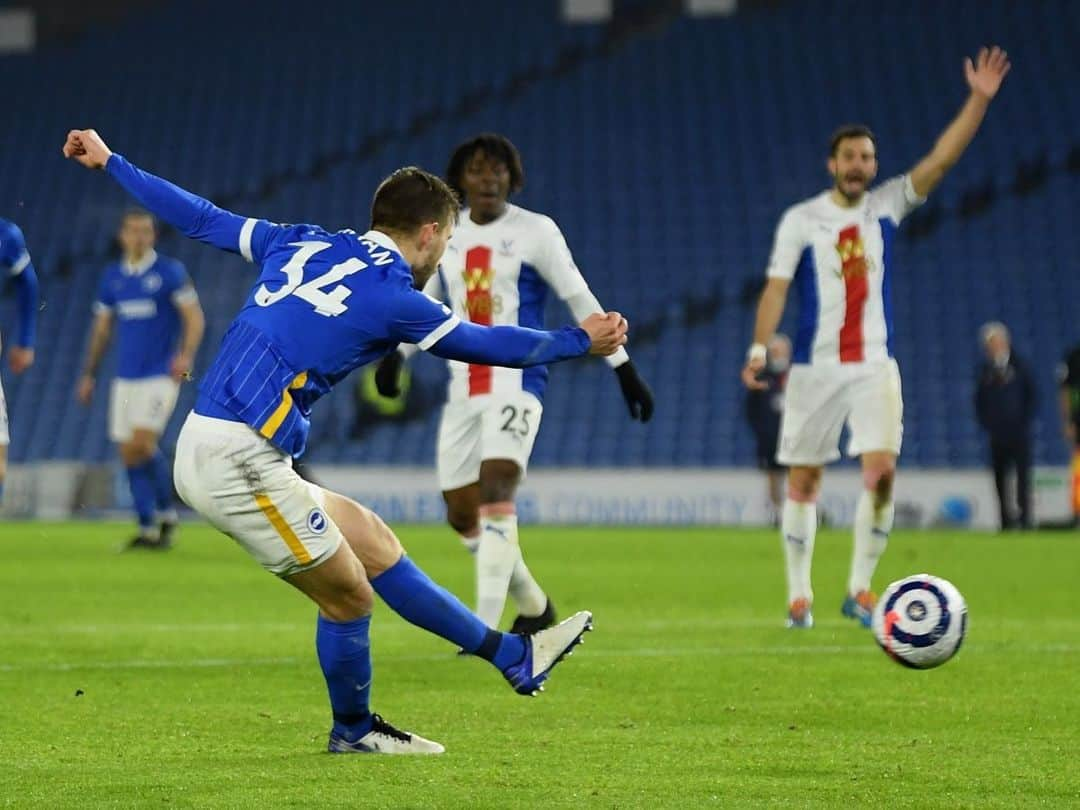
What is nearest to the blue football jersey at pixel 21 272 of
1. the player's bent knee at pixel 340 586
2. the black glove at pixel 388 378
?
the black glove at pixel 388 378

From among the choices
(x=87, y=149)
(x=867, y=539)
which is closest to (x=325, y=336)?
(x=87, y=149)

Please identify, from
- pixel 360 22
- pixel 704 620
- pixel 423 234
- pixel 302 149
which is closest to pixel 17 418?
pixel 302 149

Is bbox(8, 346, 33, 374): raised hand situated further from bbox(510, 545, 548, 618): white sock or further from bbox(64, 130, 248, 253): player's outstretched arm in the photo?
bbox(64, 130, 248, 253): player's outstretched arm

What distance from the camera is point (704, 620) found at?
9.44 metres

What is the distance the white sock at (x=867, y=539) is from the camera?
29.7 ft

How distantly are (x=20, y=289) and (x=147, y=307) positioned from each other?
449 cm

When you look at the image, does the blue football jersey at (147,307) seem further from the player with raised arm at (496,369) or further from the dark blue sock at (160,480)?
the player with raised arm at (496,369)

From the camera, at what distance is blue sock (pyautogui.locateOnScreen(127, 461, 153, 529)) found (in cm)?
1407

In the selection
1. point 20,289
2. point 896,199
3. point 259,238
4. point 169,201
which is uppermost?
point 896,199

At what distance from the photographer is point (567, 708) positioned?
20.4ft

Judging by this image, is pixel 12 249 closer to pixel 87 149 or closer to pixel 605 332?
pixel 87 149

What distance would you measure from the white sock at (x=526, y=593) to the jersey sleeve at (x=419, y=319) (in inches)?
129

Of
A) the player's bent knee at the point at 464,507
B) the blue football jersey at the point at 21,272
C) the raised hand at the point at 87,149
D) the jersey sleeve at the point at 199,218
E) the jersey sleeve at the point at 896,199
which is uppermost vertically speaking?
the jersey sleeve at the point at 896,199

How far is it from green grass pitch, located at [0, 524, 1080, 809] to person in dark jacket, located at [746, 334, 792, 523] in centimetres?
785
